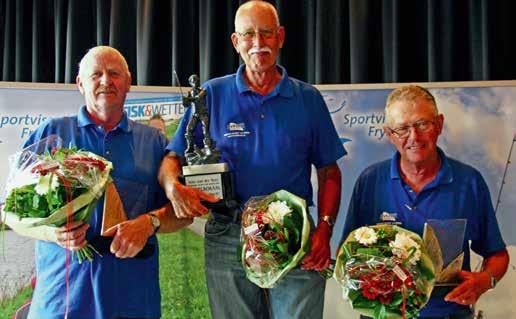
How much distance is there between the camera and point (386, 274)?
194cm

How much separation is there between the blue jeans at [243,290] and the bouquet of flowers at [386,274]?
0.24 m

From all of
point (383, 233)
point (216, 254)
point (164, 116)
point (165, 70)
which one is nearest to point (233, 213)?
point (216, 254)

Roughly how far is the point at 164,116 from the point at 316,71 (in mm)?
872

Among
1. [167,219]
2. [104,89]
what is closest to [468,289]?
[167,219]

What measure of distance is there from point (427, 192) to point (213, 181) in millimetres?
787

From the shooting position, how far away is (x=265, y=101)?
2346 mm

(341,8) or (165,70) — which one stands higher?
(341,8)

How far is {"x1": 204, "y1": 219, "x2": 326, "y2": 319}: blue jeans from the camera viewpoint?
2.25 meters

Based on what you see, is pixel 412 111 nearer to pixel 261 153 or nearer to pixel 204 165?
pixel 261 153

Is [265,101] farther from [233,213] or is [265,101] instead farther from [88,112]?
[88,112]

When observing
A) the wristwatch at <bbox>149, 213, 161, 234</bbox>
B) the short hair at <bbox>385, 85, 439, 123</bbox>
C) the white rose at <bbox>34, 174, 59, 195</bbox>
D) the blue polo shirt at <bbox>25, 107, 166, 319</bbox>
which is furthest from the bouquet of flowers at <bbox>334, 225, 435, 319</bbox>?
the white rose at <bbox>34, 174, 59, 195</bbox>

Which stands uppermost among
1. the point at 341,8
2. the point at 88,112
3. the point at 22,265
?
the point at 341,8

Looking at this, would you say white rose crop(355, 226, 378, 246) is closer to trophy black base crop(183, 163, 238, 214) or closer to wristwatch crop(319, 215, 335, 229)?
wristwatch crop(319, 215, 335, 229)

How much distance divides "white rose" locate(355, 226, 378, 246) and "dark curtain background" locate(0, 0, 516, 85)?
152cm
